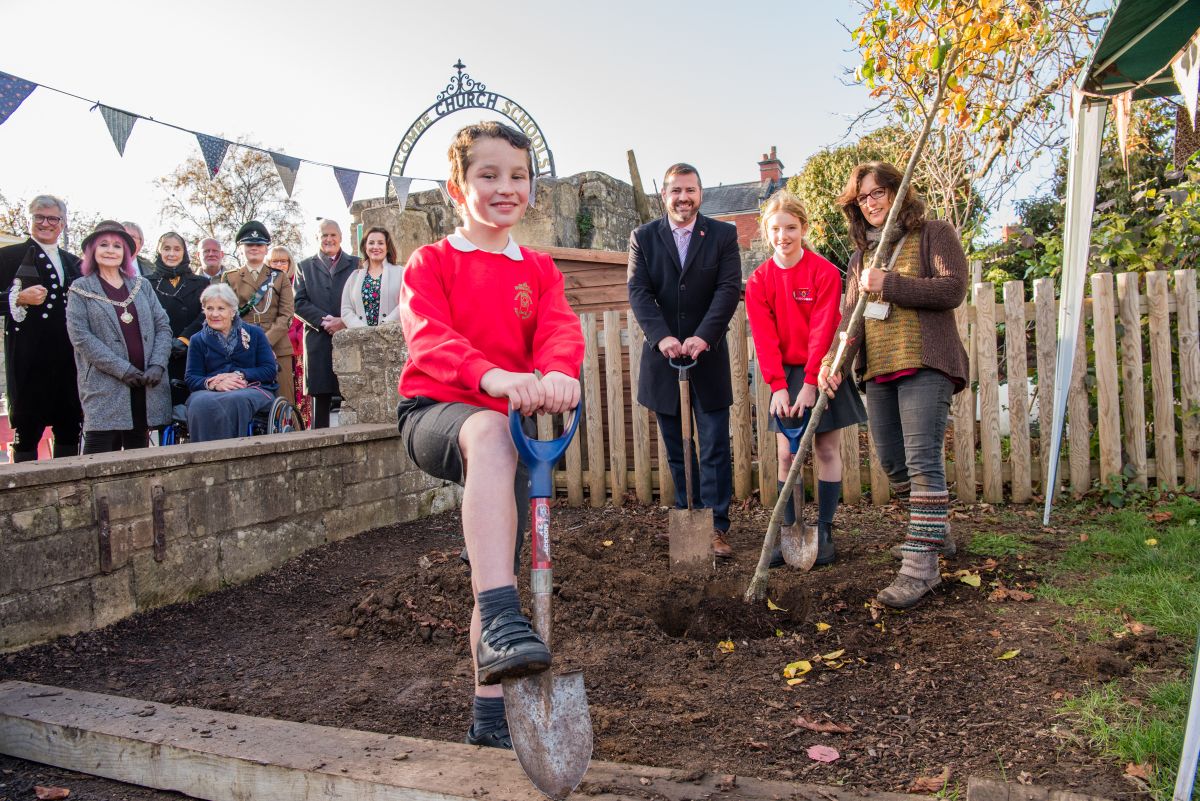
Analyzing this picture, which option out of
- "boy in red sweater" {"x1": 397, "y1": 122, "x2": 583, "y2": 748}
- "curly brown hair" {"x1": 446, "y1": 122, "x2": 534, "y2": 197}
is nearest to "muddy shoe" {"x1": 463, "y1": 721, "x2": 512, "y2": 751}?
"boy in red sweater" {"x1": 397, "y1": 122, "x2": 583, "y2": 748}

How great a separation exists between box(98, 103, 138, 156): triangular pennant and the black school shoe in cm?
672

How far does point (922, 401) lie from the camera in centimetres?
356

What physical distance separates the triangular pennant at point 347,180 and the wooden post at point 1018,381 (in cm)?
702

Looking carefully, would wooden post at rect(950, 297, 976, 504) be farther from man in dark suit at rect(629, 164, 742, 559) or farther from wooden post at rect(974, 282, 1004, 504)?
man in dark suit at rect(629, 164, 742, 559)

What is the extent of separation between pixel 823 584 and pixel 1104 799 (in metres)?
2.08

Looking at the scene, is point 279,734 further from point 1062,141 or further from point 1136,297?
point 1062,141

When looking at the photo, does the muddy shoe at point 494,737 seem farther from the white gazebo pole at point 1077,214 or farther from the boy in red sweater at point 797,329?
the white gazebo pole at point 1077,214

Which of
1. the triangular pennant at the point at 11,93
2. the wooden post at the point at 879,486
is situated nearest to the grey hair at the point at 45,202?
the triangular pennant at the point at 11,93

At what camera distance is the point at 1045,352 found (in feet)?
17.8

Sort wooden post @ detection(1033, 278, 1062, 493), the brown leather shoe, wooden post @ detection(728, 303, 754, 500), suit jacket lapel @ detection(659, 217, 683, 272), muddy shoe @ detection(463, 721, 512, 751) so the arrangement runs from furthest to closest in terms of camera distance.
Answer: wooden post @ detection(728, 303, 754, 500)
wooden post @ detection(1033, 278, 1062, 493)
suit jacket lapel @ detection(659, 217, 683, 272)
the brown leather shoe
muddy shoe @ detection(463, 721, 512, 751)

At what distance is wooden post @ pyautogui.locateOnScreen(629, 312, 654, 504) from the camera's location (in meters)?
6.07

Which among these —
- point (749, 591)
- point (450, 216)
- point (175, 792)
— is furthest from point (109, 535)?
point (450, 216)

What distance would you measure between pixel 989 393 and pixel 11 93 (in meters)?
6.67

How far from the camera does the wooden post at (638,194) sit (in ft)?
42.2
